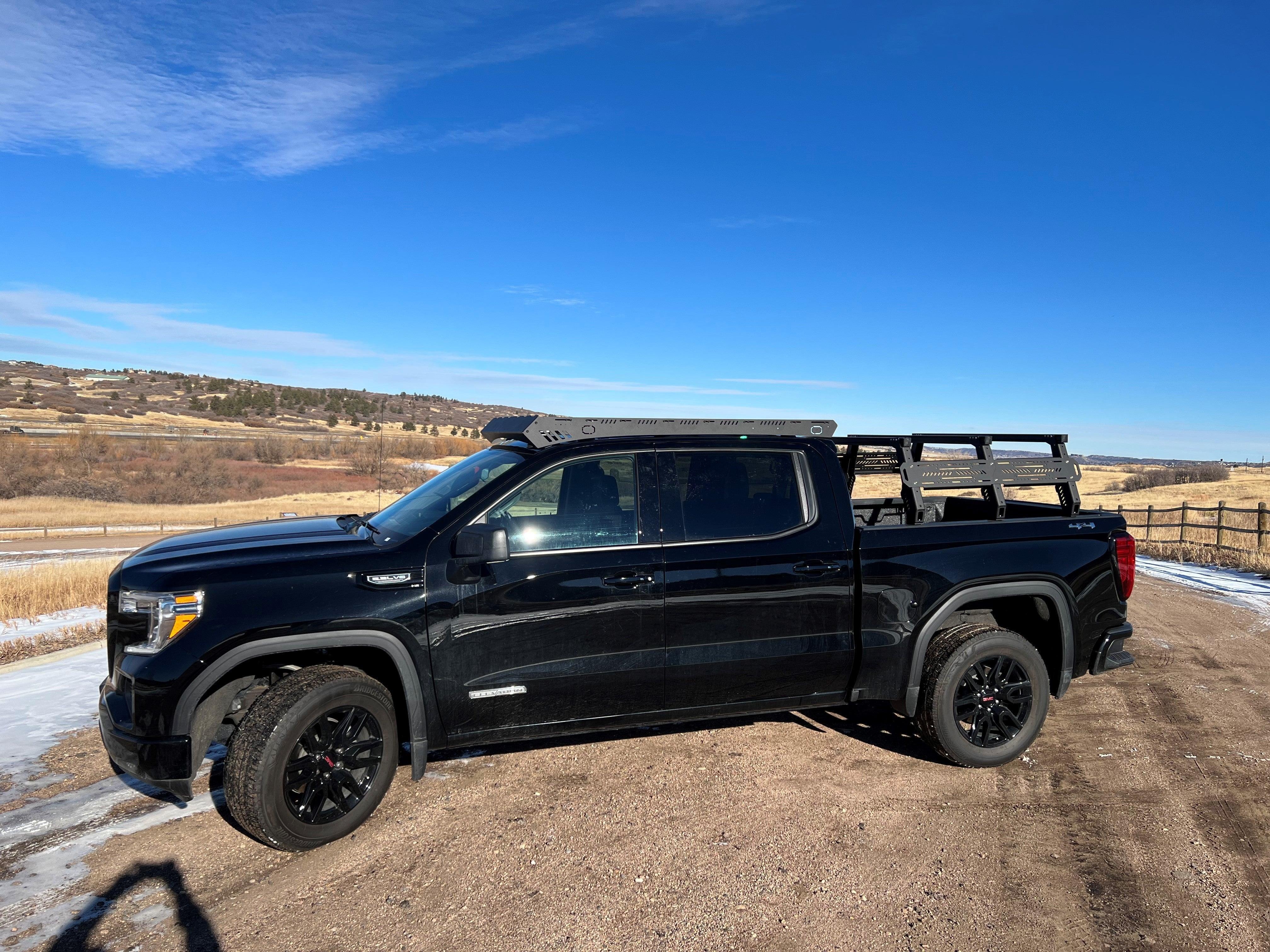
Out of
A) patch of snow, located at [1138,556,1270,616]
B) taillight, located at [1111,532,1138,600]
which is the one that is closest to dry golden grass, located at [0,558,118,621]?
taillight, located at [1111,532,1138,600]

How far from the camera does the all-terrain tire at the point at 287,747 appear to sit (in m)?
3.58

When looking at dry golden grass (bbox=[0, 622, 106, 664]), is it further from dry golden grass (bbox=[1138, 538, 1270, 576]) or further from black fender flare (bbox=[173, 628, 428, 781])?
dry golden grass (bbox=[1138, 538, 1270, 576])

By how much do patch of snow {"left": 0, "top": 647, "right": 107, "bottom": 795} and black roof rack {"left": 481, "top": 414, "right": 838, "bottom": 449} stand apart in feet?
10.8

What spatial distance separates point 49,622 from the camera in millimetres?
9750

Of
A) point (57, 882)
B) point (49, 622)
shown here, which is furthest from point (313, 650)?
point (49, 622)

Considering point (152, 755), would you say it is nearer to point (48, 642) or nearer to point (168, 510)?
point (48, 642)

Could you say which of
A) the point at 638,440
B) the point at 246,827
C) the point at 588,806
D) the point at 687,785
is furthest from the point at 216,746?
the point at 638,440

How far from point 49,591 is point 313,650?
31.3 feet

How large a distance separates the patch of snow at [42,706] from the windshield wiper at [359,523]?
2164 millimetres

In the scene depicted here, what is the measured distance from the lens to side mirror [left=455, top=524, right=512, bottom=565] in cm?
379

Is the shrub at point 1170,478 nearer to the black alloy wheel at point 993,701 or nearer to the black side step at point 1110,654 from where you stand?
the black side step at point 1110,654

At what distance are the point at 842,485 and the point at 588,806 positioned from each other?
87.7 inches

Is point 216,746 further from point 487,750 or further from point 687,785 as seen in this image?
point 687,785

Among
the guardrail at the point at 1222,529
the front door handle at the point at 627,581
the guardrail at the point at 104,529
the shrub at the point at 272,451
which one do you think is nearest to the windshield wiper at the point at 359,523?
the front door handle at the point at 627,581
